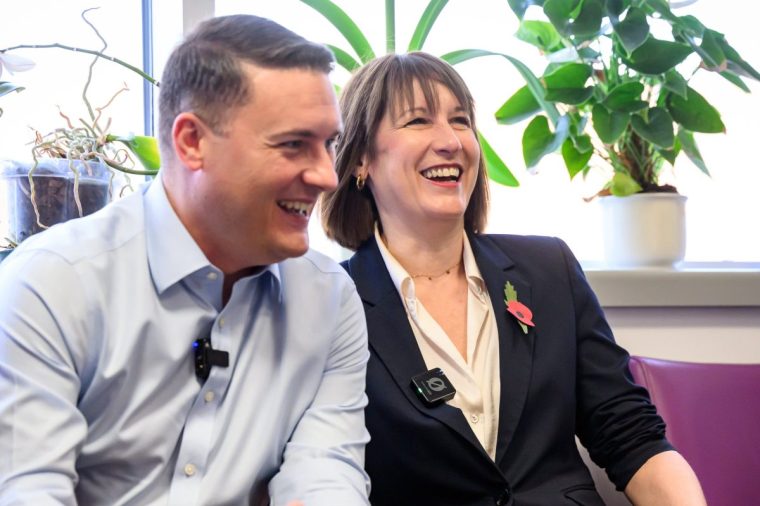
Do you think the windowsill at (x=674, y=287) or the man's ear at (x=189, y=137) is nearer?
the man's ear at (x=189, y=137)

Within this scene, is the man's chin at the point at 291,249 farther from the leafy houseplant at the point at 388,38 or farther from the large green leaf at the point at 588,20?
the large green leaf at the point at 588,20

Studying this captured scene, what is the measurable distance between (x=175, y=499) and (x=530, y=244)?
0.93 m

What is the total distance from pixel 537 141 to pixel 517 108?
0.09 m

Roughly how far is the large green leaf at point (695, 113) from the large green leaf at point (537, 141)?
29 cm

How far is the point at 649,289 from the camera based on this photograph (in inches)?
82.6

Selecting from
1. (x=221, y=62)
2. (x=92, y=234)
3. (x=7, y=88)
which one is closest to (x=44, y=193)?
(x=7, y=88)

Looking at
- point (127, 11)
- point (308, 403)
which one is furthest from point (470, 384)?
point (127, 11)

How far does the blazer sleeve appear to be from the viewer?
1.66 meters

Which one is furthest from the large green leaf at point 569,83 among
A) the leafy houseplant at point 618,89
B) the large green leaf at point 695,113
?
the large green leaf at point 695,113

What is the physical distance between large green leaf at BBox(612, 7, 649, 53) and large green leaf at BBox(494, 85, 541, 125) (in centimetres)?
26

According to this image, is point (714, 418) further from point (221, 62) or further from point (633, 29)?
point (221, 62)

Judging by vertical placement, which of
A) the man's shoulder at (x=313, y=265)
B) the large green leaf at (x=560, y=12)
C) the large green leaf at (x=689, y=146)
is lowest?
the man's shoulder at (x=313, y=265)

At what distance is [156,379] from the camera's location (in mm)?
1231

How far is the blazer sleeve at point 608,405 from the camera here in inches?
65.2
